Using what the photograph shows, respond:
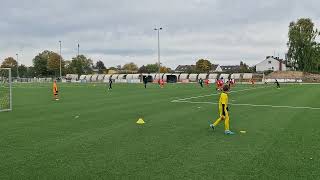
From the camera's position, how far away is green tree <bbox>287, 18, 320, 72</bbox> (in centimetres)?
9788

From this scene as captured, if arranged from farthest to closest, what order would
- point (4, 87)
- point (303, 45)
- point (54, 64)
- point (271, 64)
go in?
point (54, 64), point (271, 64), point (303, 45), point (4, 87)

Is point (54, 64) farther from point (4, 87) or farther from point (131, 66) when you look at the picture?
point (4, 87)

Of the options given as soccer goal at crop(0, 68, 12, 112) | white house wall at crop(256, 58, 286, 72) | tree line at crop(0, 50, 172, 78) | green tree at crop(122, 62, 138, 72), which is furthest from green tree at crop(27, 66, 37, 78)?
soccer goal at crop(0, 68, 12, 112)

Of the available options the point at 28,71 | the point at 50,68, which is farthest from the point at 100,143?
the point at 28,71

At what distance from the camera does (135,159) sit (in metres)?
8.58

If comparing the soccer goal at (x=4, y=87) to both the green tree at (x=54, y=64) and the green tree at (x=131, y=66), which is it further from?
the green tree at (x=131, y=66)

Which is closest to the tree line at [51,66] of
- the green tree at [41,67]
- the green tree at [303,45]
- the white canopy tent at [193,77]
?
the green tree at [41,67]

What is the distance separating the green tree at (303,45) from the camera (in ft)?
321

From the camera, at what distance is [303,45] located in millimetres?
97938

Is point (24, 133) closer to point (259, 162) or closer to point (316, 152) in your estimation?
point (259, 162)

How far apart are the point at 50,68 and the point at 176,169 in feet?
472

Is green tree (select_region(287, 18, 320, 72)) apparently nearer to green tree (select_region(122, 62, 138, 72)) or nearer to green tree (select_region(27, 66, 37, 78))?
green tree (select_region(27, 66, 37, 78))

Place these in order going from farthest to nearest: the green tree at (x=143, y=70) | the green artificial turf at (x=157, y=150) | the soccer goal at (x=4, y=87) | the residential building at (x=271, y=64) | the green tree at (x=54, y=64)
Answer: the green tree at (x=143, y=70), the green tree at (x=54, y=64), the residential building at (x=271, y=64), the soccer goal at (x=4, y=87), the green artificial turf at (x=157, y=150)

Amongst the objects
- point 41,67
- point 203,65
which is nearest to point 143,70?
point 203,65
